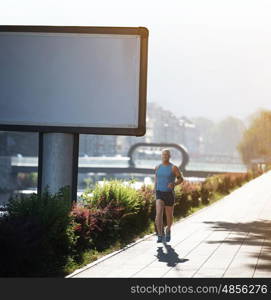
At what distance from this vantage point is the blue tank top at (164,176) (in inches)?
589

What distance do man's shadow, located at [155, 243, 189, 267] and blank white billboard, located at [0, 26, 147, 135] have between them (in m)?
3.23

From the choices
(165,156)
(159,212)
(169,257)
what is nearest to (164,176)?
(165,156)

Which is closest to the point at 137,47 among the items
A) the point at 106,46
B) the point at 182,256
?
the point at 106,46

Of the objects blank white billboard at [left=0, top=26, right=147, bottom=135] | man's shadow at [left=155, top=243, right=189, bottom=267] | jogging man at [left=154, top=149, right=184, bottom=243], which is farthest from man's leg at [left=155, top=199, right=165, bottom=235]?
blank white billboard at [left=0, top=26, right=147, bottom=135]

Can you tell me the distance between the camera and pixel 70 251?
1284 centimetres

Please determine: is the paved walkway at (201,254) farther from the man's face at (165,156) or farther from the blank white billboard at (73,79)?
the blank white billboard at (73,79)

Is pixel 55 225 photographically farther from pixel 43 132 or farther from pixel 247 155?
pixel 247 155

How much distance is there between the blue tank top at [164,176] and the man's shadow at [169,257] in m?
1.14

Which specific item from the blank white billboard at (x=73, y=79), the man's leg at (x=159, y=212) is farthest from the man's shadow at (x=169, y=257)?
the blank white billboard at (x=73, y=79)

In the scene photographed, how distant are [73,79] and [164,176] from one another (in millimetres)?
3345

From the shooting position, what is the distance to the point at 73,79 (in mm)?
16969

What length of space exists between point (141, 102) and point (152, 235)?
9.15 feet

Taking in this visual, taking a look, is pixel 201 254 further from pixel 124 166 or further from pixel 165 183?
pixel 124 166

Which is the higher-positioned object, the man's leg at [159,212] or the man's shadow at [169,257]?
the man's leg at [159,212]
